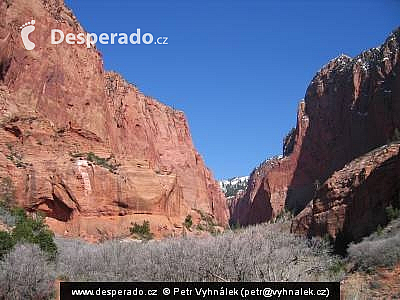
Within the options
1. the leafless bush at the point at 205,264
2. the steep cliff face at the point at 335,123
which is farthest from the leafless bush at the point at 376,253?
the steep cliff face at the point at 335,123

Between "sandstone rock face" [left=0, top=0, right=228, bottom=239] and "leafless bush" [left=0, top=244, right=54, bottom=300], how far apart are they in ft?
75.4

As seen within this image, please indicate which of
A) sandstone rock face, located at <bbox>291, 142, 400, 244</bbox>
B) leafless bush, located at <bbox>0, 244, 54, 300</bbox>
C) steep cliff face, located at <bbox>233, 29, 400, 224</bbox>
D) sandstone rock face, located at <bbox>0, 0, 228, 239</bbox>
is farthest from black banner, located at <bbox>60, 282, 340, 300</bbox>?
steep cliff face, located at <bbox>233, 29, 400, 224</bbox>

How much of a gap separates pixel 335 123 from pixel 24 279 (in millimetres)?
78344

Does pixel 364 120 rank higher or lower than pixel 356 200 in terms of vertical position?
higher

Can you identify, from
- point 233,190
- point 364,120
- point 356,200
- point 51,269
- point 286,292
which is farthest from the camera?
point 233,190

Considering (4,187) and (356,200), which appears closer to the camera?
(356,200)

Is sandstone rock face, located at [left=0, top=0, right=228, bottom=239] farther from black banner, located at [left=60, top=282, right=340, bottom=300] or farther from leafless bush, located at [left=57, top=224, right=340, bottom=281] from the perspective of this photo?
black banner, located at [left=60, top=282, right=340, bottom=300]

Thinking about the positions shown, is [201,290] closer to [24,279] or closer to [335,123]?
[24,279]

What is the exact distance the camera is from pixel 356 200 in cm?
3047

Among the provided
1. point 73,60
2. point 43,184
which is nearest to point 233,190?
point 73,60

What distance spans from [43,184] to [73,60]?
18926 mm

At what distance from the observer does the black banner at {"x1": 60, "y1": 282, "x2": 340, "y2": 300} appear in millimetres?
8039

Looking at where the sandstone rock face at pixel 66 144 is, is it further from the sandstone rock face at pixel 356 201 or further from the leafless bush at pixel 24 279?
the leafless bush at pixel 24 279

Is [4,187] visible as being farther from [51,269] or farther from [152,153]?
[152,153]
